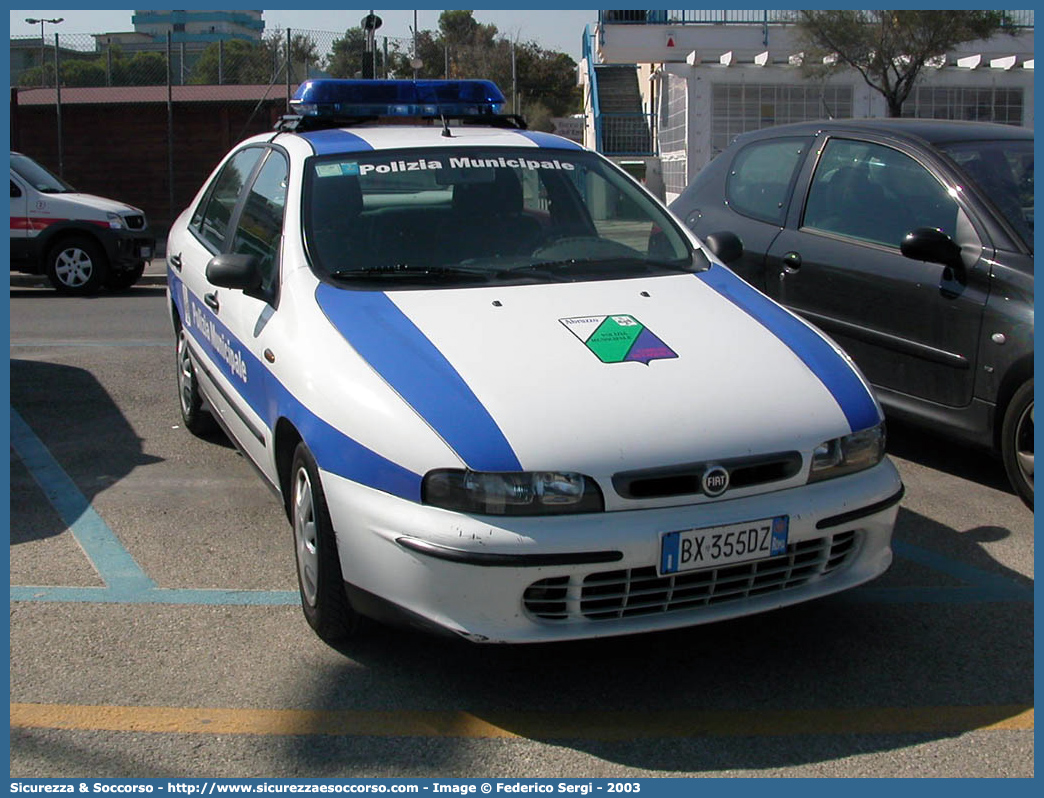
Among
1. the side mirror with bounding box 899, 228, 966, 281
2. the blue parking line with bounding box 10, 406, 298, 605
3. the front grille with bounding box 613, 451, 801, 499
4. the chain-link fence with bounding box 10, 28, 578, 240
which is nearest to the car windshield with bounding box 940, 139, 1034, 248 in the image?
the side mirror with bounding box 899, 228, 966, 281

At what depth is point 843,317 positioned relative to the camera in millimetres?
6109

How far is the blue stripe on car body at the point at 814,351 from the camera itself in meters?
3.82

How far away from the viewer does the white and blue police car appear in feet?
11.1

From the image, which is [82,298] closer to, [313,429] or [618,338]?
[313,429]

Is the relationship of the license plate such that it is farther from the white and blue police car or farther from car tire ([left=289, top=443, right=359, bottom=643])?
car tire ([left=289, top=443, right=359, bottom=643])

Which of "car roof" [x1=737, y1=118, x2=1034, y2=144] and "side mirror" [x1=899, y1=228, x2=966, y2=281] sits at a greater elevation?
"car roof" [x1=737, y1=118, x2=1034, y2=144]

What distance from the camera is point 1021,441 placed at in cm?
528

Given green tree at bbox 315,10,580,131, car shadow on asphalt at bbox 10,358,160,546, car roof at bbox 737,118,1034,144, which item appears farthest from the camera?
green tree at bbox 315,10,580,131

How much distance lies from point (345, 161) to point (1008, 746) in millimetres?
3232

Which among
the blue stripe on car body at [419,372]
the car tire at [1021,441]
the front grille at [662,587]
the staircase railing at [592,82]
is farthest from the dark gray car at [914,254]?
the staircase railing at [592,82]

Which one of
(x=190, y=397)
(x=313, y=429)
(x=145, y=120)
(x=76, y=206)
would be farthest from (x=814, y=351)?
(x=145, y=120)

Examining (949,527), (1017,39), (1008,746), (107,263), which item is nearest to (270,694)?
(1008,746)

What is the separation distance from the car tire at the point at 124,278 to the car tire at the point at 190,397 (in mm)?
7768

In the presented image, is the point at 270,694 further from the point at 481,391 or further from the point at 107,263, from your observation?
the point at 107,263
